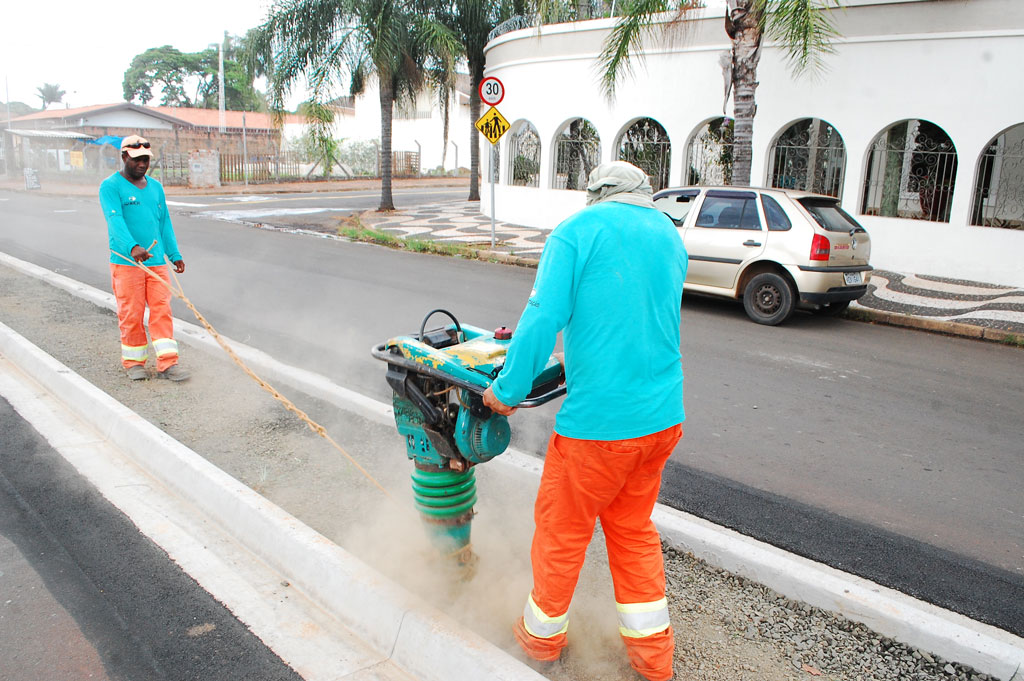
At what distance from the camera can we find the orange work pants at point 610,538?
105 inches

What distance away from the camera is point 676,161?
51.4ft

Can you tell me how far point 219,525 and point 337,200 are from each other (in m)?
26.3

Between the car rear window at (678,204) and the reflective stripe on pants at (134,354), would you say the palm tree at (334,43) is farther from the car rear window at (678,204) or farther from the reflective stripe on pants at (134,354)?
the reflective stripe on pants at (134,354)

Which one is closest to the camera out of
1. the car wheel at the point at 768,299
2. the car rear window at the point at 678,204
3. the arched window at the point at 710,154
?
the car wheel at the point at 768,299

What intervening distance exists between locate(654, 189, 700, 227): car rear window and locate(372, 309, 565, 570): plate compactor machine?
24.5 feet

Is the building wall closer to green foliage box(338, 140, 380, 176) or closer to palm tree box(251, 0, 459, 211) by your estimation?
palm tree box(251, 0, 459, 211)

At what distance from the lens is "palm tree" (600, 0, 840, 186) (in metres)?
11.3

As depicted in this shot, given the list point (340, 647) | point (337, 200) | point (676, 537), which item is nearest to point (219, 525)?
point (340, 647)

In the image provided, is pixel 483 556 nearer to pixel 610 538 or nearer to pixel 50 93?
pixel 610 538

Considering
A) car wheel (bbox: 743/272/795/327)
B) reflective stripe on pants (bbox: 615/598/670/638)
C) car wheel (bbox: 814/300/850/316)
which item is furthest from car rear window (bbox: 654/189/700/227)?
reflective stripe on pants (bbox: 615/598/670/638)

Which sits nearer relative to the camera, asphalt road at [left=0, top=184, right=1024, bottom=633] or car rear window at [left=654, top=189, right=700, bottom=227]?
asphalt road at [left=0, top=184, right=1024, bottom=633]

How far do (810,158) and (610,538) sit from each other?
12883 mm

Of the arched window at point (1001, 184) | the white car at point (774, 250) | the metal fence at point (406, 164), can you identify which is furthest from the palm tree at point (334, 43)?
the metal fence at point (406, 164)

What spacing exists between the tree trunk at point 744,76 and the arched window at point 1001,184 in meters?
3.57
